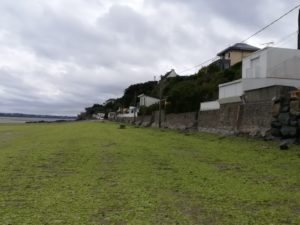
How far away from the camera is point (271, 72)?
86.8ft

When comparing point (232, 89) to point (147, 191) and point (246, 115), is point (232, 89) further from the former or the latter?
point (147, 191)

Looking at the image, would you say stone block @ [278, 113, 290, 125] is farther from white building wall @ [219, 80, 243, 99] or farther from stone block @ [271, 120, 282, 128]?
white building wall @ [219, 80, 243, 99]

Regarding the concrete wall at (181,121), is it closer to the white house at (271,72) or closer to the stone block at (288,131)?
the white house at (271,72)

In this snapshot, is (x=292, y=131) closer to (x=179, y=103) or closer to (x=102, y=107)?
(x=179, y=103)

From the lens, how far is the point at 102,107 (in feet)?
554

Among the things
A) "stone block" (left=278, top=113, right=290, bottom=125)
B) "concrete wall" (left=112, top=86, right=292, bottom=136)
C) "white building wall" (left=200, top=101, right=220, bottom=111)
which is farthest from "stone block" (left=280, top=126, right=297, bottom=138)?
"white building wall" (left=200, top=101, right=220, bottom=111)

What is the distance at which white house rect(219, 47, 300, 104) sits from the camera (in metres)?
25.5

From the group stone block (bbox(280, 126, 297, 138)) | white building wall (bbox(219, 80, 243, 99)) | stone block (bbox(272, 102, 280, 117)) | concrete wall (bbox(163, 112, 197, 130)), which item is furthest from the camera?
concrete wall (bbox(163, 112, 197, 130))

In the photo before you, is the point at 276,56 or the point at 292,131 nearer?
the point at 292,131

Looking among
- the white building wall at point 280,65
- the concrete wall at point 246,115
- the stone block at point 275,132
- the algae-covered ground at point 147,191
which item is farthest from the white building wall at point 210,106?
the algae-covered ground at point 147,191

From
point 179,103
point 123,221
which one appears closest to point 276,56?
point 179,103

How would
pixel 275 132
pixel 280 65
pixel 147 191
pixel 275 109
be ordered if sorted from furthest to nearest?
pixel 280 65 < pixel 275 109 < pixel 275 132 < pixel 147 191

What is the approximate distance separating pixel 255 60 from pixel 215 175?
792 inches

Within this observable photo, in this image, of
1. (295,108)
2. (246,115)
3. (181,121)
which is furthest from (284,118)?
(181,121)
